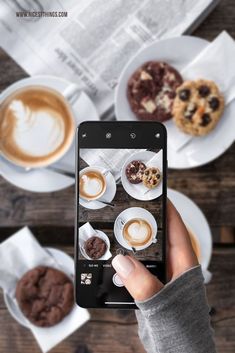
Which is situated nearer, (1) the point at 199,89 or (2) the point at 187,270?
(2) the point at 187,270

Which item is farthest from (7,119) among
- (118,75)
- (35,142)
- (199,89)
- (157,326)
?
(157,326)

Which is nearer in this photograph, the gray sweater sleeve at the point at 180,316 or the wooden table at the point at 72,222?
the gray sweater sleeve at the point at 180,316

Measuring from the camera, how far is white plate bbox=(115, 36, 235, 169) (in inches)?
33.7

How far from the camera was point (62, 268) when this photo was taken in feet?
2.86

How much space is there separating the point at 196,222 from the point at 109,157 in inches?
10.9

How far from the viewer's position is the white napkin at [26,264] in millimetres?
859

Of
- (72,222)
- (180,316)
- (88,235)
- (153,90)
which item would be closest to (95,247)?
(88,235)

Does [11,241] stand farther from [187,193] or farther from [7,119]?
[187,193]

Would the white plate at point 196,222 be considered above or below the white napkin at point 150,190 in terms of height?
below

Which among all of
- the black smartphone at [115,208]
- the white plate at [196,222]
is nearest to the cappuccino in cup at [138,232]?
the black smartphone at [115,208]

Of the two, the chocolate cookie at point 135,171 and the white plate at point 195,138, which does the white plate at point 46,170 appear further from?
the chocolate cookie at point 135,171

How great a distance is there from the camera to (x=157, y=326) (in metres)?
0.59

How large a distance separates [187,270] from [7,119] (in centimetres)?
42

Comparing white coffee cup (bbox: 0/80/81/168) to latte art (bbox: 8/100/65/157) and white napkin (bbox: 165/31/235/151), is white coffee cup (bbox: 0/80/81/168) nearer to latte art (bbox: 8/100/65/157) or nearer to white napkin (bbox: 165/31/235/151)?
latte art (bbox: 8/100/65/157)
